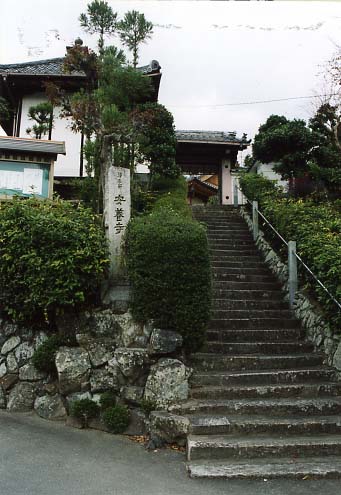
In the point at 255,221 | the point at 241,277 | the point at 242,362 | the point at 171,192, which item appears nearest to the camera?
the point at 242,362

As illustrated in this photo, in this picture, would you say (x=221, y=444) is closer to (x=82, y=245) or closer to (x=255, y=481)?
(x=255, y=481)

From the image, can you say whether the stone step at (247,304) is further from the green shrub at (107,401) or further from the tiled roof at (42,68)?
the tiled roof at (42,68)

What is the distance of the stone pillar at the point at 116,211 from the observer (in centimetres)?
672

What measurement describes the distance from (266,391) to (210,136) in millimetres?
16814

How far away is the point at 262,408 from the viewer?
5.20m

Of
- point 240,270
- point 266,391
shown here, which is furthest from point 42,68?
point 266,391

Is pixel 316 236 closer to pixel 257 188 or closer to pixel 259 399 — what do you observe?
pixel 259 399

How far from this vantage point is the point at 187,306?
5.51 metres

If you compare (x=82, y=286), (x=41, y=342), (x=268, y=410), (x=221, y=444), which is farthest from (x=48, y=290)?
(x=268, y=410)

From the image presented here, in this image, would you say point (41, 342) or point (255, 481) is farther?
point (41, 342)

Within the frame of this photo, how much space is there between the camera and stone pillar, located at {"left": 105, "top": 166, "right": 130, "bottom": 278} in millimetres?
6723

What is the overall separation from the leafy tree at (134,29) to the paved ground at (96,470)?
39.0ft

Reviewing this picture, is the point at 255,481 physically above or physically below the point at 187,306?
below

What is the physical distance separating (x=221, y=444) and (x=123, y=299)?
2.55m
